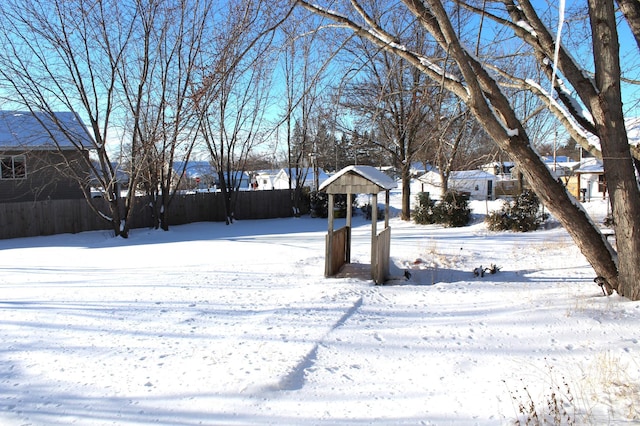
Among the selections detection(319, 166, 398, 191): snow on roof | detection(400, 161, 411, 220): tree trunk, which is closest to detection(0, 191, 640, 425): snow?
detection(319, 166, 398, 191): snow on roof

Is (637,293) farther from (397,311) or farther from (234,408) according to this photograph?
(234,408)

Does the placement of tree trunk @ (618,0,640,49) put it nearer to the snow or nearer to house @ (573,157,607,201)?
the snow

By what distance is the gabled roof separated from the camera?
738 cm

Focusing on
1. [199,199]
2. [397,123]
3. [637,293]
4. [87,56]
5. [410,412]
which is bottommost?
[410,412]

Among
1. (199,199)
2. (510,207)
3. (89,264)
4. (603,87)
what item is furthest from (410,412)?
(199,199)

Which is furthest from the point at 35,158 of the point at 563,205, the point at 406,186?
the point at 563,205

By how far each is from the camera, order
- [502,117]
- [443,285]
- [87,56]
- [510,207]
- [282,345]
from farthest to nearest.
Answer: [510,207]
[87,56]
[443,285]
[502,117]
[282,345]

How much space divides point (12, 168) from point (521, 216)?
780 inches

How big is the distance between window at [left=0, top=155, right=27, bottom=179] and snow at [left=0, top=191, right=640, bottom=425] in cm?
1238

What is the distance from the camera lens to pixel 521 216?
15039 millimetres

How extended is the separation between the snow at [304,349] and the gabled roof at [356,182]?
1560mm

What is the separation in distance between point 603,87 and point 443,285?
10.9 feet

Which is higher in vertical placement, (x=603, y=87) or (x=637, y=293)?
(x=603, y=87)

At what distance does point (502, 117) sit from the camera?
530 centimetres
